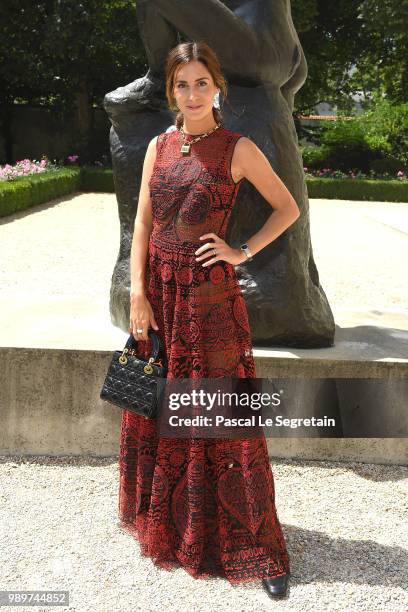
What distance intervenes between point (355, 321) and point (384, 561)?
78.2 inches

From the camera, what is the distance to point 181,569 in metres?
2.80

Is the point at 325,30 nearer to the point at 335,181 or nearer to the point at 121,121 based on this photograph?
the point at 335,181

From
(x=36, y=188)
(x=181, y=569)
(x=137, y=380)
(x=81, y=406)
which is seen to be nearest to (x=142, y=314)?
(x=137, y=380)

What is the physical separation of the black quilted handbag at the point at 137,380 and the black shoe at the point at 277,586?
709mm

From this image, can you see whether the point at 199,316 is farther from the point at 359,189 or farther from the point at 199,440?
the point at 359,189

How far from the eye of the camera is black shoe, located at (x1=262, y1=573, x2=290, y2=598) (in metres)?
2.68

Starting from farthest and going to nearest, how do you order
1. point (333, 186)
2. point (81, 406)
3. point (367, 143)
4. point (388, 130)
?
point (388, 130) < point (367, 143) < point (333, 186) < point (81, 406)

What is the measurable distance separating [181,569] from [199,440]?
0.52 meters

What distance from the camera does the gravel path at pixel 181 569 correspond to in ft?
8.80

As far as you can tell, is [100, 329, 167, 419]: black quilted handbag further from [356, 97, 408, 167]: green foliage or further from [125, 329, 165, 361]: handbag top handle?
[356, 97, 408, 167]: green foliage

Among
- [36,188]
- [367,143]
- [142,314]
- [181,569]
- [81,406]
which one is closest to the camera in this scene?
[142,314]

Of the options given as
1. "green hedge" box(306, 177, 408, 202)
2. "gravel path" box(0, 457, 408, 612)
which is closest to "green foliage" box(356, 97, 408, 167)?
"green hedge" box(306, 177, 408, 202)

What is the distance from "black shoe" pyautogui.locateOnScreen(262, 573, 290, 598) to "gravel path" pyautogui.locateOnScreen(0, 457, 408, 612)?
0.09 feet

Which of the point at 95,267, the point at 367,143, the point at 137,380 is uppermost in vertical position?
the point at 367,143
